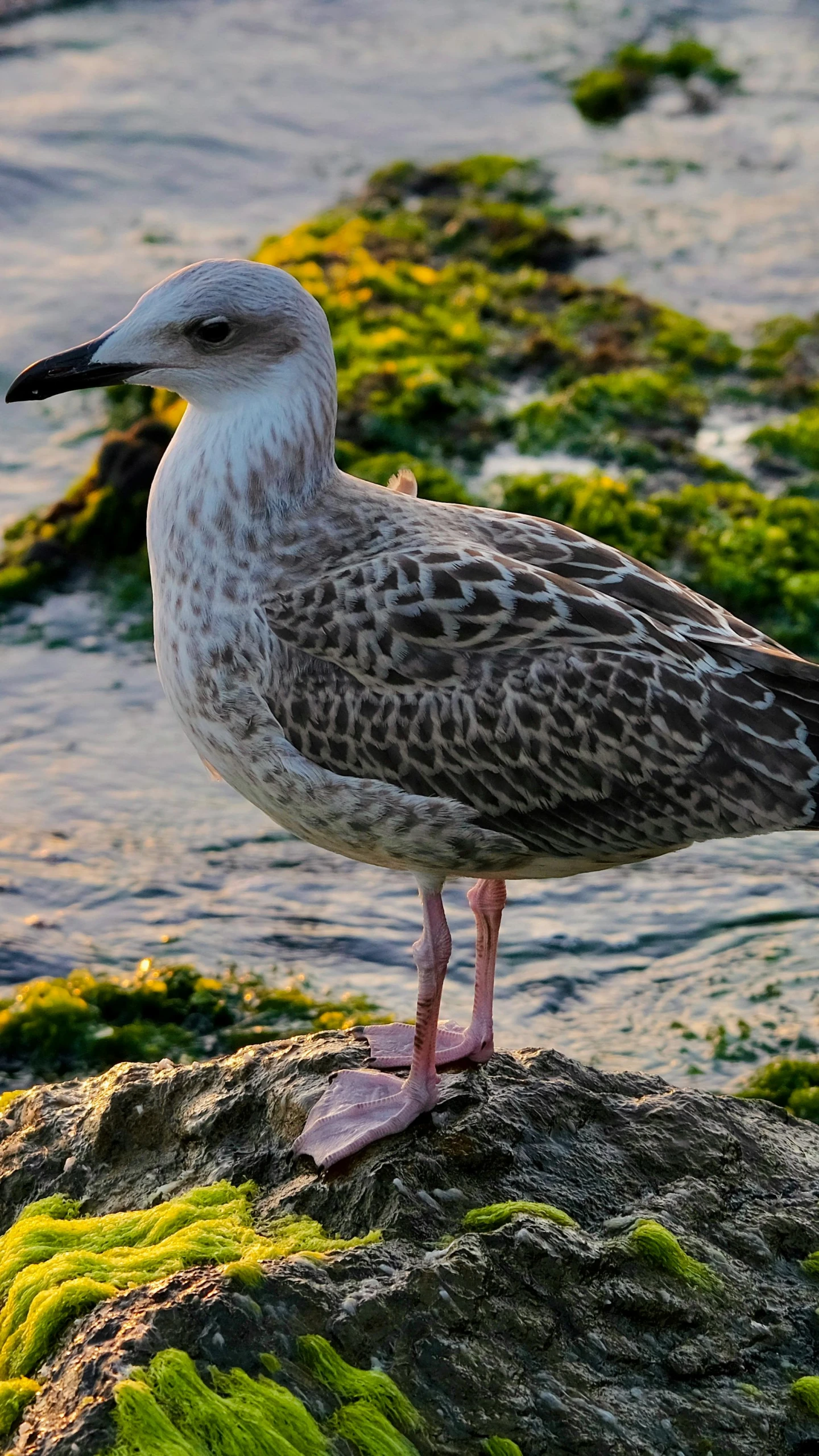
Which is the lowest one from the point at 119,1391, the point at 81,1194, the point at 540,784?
the point at 81,1194

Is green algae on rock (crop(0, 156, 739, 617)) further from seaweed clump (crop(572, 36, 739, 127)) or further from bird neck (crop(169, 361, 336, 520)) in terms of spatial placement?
bird neck (crop(169, 361, 336, 520))

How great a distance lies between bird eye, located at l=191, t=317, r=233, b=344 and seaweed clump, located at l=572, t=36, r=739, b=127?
15.5 meters

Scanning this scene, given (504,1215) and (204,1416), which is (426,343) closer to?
(504,1215)

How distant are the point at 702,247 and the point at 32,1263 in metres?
14.0

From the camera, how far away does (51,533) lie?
11945mm

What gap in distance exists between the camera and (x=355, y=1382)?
4102 mm

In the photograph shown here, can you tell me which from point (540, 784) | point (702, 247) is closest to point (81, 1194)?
point (540, 784)

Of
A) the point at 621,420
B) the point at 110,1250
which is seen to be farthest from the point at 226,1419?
Result: the point at 621,420

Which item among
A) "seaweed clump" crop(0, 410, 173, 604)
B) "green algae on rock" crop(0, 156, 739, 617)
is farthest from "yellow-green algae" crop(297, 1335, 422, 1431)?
"seaweed clump" crop(0, 410, 173, 604)

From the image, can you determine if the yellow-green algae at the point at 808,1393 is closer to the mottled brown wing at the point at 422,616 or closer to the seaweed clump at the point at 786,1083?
the mottled brown wing at the point at 422,616

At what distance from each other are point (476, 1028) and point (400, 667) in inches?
53.3

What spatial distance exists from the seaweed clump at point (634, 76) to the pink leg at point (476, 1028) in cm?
1555

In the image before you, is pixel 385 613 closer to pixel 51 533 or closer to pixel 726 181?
pixel 51 533

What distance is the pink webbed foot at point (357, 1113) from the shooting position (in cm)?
506
